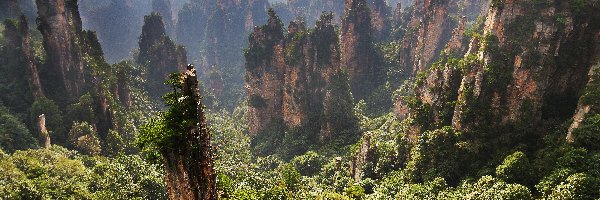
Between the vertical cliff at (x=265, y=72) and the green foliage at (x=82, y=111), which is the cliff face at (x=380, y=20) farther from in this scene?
the green foliage at (x=82, y=111)

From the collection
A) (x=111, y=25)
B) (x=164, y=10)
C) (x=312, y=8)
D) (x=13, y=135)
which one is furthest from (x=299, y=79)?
(x=111, y=25)

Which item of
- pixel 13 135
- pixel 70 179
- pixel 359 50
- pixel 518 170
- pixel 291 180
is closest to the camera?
pixel 518 170

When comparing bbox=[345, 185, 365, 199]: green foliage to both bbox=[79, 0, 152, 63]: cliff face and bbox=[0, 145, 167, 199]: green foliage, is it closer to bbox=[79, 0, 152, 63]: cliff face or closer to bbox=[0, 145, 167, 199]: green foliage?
bbox=[0, 145, 167, 199]: green foliage

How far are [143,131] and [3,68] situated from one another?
49.1 m

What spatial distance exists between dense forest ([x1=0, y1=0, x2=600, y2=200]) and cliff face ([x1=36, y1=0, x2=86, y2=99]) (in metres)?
0.14

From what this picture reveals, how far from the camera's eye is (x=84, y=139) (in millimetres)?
50812

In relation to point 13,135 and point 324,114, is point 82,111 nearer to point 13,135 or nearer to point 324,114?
point 13,135

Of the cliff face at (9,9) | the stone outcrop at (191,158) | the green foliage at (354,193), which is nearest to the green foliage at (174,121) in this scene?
the stone outcrop at (191,158)

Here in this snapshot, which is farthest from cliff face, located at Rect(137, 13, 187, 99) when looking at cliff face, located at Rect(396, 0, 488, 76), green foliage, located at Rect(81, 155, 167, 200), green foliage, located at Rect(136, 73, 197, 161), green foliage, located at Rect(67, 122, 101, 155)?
green foliage, located at Rect(136, 73, 197, 161)

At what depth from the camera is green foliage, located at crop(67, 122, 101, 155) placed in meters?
50.7

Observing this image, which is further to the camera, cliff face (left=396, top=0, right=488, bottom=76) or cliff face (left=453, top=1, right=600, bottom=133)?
cliff face (left=396, top=0, right=488, bottom=76)

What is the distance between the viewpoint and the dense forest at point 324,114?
24.8 metres

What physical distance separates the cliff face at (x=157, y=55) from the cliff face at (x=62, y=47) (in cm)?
4365

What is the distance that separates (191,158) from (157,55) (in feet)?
310
